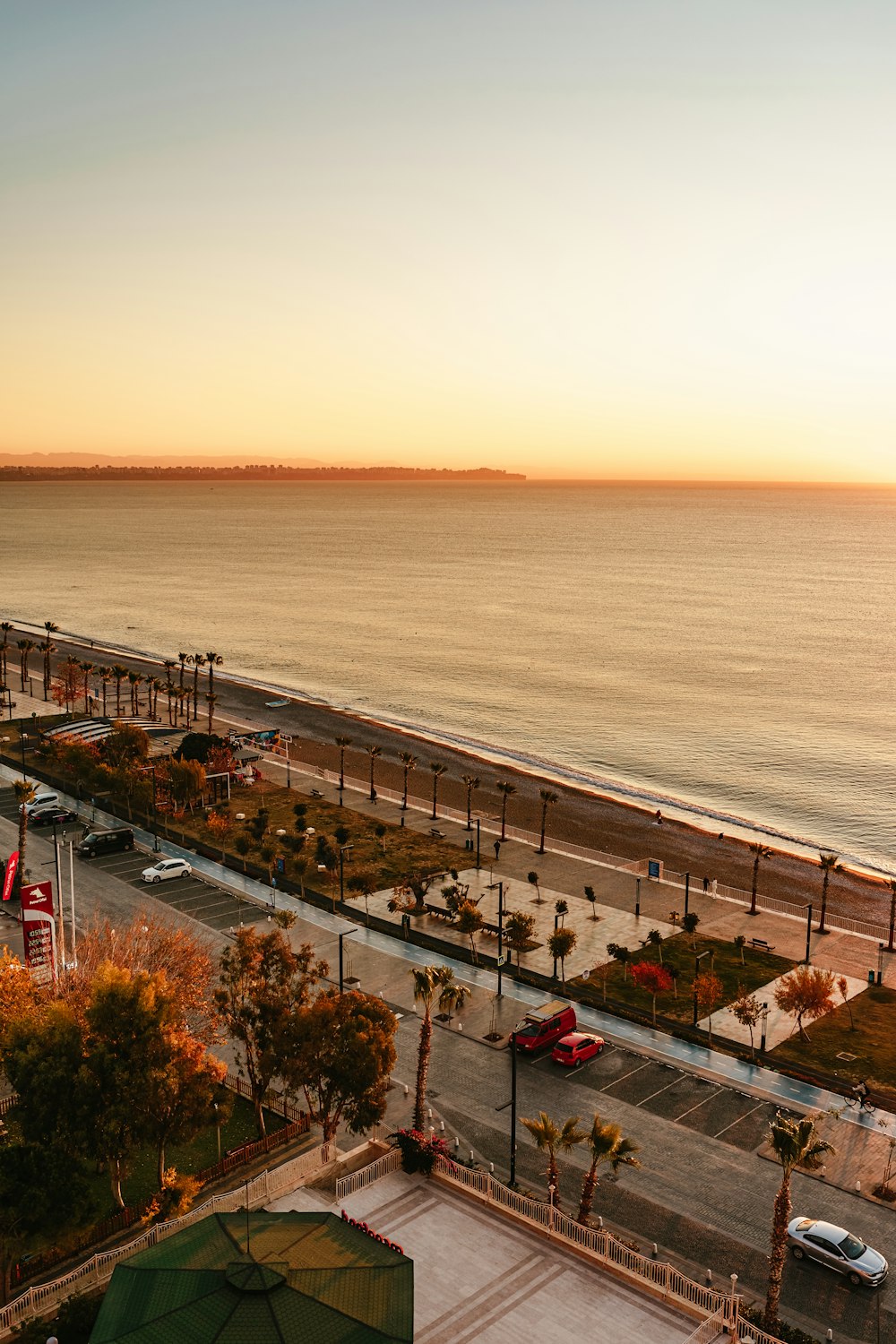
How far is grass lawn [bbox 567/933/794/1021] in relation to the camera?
4503 cm

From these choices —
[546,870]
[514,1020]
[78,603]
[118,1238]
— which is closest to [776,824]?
[546,870]

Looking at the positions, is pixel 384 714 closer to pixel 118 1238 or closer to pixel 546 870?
pixel 546 870

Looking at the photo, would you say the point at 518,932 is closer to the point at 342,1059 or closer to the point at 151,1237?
the point at 342,1059

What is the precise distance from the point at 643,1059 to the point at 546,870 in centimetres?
2109

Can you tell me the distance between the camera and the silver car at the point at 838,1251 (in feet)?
92.0

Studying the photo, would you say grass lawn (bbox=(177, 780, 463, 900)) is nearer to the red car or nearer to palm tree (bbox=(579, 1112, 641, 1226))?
the red car

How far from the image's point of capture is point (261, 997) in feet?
109

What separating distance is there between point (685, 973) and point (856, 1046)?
315 inches

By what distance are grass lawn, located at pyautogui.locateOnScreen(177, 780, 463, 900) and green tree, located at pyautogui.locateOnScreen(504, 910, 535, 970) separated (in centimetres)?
1035

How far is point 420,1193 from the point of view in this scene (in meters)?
28.0

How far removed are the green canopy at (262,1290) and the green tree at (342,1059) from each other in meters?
7.50

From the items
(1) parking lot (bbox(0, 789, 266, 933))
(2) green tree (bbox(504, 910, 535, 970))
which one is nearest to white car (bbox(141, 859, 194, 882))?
(1) parking lot (bbox(0, 789, 266, 933))

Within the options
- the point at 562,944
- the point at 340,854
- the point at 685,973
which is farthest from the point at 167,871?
the point at 685,973

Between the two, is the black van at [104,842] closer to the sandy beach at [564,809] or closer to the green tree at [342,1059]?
the sandy beach at [564,809]
